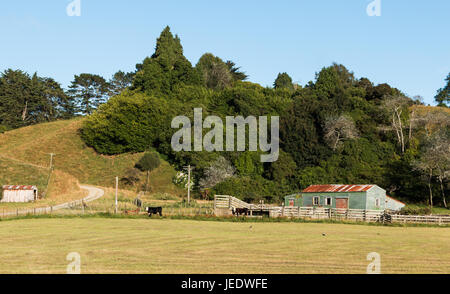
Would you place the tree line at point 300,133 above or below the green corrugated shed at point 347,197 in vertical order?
above

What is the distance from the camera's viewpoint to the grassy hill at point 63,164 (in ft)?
231

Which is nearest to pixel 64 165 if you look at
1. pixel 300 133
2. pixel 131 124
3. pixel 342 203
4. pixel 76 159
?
pixel 76 159

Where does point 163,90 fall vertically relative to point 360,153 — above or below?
above

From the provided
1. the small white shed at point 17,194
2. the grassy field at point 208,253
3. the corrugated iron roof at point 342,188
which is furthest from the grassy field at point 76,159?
the grassy field at point 208,253

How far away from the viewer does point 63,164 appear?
87.0m

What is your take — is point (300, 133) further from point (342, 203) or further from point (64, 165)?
point (64, 165)

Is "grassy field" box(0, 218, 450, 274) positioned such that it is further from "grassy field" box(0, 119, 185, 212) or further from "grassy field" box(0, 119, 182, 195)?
"grassy field" box(0, 119, 182, 195)

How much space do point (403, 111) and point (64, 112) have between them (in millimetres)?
92559

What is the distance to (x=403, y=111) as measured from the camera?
81125mm

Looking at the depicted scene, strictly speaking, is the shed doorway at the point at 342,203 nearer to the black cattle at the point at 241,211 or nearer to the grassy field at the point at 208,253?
the black cattle at the point at 241,211

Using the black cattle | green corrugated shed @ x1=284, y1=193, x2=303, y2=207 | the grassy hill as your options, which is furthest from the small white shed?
green corrugated shed @ x1=284, y1=193, x2=303, y2=207

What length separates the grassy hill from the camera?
70438mm
